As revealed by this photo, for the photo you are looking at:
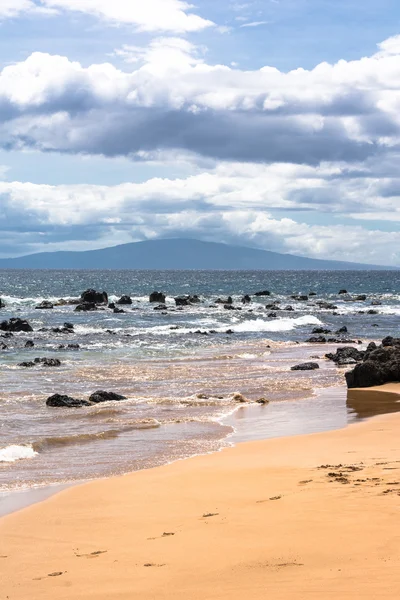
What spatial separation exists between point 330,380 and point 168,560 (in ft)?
62.3

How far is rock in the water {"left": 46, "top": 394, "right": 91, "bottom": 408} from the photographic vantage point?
67.1ft

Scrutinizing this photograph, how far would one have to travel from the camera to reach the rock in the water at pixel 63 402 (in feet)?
67.1

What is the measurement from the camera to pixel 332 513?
350 inches

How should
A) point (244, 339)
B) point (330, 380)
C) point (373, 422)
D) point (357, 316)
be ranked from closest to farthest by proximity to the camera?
point (373, 422) < point (330, 380) < point (244, 339) < point (357, 316)

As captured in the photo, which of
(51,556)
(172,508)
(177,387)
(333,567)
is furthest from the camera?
(177,387)

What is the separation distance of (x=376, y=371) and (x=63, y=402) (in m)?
9.29

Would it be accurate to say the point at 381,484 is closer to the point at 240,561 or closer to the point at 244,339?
the point at 240,561

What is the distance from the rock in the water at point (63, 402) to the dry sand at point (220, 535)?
25.9 feet

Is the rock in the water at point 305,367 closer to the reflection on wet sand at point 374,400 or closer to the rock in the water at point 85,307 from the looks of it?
the reflection on wet sand at point 374,400

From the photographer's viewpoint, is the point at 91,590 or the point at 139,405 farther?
the point at 139,405

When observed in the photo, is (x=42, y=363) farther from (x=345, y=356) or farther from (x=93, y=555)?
(x=93, y=555)

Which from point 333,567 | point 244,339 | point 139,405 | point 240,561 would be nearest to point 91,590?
point 240,561

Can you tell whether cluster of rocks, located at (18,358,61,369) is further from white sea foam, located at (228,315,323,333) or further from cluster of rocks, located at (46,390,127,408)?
white sea foam, located at (228,315,323,333)

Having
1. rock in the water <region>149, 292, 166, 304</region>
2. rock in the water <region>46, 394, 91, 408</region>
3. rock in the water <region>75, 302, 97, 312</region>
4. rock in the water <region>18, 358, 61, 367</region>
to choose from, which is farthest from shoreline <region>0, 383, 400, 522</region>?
rock in the water <region>149, 292, 166, 304</region>
